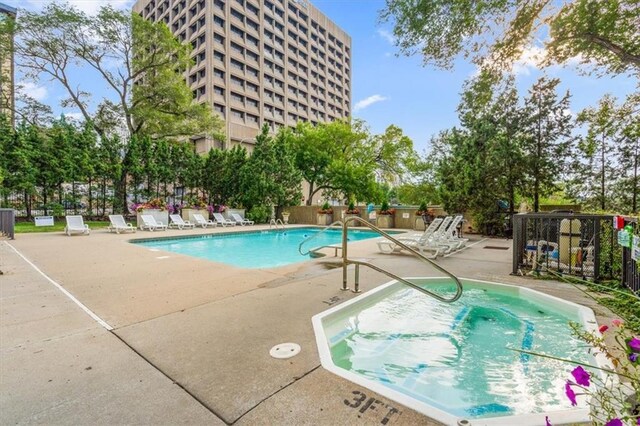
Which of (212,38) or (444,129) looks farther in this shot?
(212,38)

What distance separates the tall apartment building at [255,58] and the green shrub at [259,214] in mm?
19873

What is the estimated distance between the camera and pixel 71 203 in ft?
54.2

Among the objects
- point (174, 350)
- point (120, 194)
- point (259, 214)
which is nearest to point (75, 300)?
point (174, 350)

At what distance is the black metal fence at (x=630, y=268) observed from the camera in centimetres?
400

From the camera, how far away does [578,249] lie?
19.3ft

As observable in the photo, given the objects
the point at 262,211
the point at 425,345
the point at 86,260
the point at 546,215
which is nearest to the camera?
the point at 425,345

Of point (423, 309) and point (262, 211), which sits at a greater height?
point (262, 211)

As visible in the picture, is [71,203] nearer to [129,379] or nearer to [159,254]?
[159,254]

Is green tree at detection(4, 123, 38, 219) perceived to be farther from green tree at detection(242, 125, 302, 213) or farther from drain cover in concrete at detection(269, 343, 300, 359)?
drain cover in concrete at detection(269, 343, 300, 359)

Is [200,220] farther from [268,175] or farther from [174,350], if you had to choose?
[174,350]

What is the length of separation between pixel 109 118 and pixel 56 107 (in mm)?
2917

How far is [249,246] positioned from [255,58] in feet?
130

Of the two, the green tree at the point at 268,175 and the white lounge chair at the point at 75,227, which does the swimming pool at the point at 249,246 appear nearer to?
the white lounge chair at the point at 75,227

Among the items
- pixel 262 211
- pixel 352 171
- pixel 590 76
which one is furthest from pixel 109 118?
pixel 590 76
